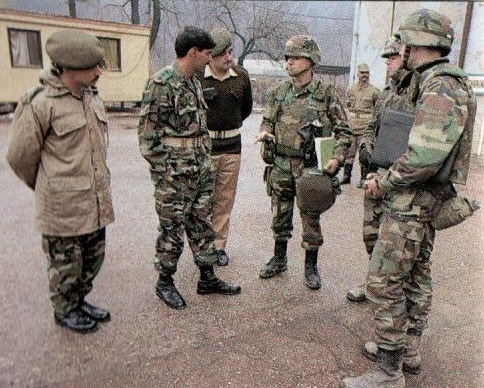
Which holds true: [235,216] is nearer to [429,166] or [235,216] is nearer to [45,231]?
[45,231]

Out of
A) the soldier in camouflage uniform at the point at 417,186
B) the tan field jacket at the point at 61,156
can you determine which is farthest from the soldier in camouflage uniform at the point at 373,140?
the tan field jacket at the point at 61,156

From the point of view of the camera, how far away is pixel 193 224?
9.65 ft

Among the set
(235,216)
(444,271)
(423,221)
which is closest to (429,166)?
(423,221)

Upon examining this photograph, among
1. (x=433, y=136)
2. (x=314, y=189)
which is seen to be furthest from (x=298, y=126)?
(x=433, y=136)

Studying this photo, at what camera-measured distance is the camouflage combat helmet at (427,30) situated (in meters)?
1.90

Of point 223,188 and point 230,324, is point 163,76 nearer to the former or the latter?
point 223,188

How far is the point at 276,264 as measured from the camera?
3385mm

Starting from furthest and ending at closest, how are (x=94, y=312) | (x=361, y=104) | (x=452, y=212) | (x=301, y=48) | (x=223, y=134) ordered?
(x=361, y=104) → (x=223, y=134) → (x=301, y=48) → (x=94, y=312) → (x=452, y=212)

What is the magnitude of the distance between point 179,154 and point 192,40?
67cm

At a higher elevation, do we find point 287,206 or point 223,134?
point 223,134

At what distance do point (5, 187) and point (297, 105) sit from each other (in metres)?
4.22

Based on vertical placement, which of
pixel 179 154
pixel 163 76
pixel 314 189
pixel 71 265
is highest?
pixel 163 76

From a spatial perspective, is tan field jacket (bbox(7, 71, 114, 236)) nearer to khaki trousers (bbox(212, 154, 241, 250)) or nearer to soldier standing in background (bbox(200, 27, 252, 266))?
soldier standing in background (bbox(200, 27, 252, 266))

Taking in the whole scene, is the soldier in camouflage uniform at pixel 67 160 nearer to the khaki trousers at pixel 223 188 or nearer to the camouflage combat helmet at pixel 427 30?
the khaki trousers at pixel 223 188
